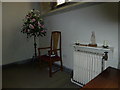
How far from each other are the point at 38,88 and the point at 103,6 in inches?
74.4

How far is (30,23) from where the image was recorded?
8.66 feet

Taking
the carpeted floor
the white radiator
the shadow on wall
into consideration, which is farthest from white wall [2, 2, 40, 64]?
the shadow on wall

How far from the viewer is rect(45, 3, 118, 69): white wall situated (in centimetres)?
167

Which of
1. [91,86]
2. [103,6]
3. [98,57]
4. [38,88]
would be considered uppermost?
[103,6]

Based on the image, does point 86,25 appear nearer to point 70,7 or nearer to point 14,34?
point 70,7

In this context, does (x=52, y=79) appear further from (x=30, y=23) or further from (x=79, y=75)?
(x=30, y=23)

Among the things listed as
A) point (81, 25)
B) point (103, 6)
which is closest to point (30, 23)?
point (81, 25)

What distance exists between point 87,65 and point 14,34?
7.50 feet

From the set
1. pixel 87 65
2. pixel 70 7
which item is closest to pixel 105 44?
pixel 87 65

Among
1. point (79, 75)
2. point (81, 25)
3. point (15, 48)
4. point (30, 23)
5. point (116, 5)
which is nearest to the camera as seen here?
point (116, 5)

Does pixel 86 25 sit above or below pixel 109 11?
below

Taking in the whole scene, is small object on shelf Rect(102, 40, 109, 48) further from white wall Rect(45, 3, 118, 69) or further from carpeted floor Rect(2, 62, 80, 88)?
carpeted floor Rect(2, 62, 80, 88)

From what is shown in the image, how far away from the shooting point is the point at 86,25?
2.08m

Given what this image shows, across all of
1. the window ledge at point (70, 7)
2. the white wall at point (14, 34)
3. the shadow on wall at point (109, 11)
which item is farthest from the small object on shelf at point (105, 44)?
the white wall at point (14, 34)
